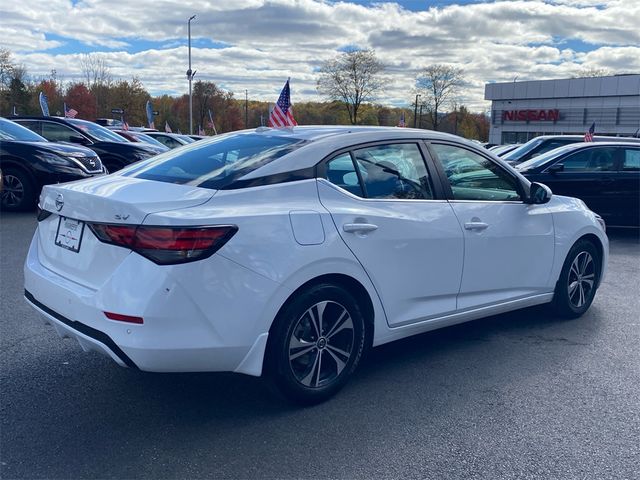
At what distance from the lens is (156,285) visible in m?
3.03

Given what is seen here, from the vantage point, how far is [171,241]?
10.0 ft

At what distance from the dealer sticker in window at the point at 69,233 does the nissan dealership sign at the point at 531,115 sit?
54.7 m

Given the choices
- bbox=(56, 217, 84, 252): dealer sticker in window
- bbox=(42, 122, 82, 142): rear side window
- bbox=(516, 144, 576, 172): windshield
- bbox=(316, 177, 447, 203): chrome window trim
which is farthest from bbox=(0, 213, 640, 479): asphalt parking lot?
bbox=(42, 122, 82, 142): rear side window

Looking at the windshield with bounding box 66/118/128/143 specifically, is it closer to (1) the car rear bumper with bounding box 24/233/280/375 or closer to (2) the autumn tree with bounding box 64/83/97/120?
(1) the car rear bumper with bounding box 24/233/280/375

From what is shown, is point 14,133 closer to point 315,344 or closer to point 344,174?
point 344,174

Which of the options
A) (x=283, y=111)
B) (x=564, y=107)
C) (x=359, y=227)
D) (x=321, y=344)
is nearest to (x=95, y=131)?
(x=283, y=111)

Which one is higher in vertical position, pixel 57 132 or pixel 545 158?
pixel 57 132

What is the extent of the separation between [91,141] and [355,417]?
11.9 metres

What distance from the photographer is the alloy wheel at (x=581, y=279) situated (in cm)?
548

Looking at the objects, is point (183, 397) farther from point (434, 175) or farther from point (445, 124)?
point (445, 124)

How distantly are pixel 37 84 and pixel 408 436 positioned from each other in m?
90.8

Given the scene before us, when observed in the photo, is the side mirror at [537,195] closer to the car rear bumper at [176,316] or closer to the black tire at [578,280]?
the black tire at [578,280]

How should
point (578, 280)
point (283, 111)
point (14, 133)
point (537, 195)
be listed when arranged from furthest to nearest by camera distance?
point (283, 111) < point (14, 133) < point (578, 280) < point (537, 195)

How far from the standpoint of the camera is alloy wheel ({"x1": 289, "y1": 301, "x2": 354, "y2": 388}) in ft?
11.7
